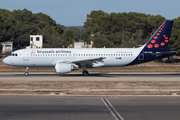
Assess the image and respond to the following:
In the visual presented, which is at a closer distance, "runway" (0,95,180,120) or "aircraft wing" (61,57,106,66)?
"runway" (0,95,180,120)

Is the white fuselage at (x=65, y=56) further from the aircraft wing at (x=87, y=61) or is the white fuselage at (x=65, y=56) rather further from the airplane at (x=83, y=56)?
the aircraft wing at (x=87, y=61)

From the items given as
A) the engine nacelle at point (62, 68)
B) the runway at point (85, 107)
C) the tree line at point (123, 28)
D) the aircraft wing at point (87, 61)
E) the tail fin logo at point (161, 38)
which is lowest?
the runway at point (85, 107)

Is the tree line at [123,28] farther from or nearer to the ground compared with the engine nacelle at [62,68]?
farther from the ground

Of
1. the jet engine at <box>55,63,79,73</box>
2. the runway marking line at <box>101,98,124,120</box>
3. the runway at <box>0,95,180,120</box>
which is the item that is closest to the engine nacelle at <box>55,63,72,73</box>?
the jet engine at <box>55,63,79,73</box>

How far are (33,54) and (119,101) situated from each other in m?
18.5

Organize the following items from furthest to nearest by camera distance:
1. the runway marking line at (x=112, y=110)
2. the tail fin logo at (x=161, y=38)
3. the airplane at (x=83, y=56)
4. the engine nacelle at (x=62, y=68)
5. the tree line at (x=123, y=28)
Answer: the tree line at (x=123, y=28) → the tail fin logo at (x=161, y=38) → the airplane at (x=83, y=56) → the engine nacelle at (x=62, y=68) → the runway marking line at (x=112, y=110)

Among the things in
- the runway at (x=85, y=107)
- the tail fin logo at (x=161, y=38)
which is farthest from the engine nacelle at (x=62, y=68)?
the runway at (x=85, y=107)

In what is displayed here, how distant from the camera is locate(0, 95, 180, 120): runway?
1195 centimetres

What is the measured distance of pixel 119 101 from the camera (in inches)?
614

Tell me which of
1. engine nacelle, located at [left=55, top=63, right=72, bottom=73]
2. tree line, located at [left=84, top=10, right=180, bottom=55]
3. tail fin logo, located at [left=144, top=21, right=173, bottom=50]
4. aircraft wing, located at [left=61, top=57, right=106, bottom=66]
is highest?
tree line, located at [left=84, top=10, right=180, bottom=55]

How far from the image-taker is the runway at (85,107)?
11.9 meters

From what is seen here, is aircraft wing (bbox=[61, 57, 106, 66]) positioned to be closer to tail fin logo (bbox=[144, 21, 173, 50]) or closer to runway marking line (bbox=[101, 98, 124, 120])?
tail fin logo (bbox=[144, 21, 173, 50])

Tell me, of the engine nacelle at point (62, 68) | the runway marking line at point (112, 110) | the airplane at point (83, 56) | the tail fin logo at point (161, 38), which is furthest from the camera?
the tail fin logo at point (161, 38)

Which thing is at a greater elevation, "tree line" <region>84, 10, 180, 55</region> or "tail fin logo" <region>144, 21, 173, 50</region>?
"tree line" <region>84, 10, 180, 55</region>
